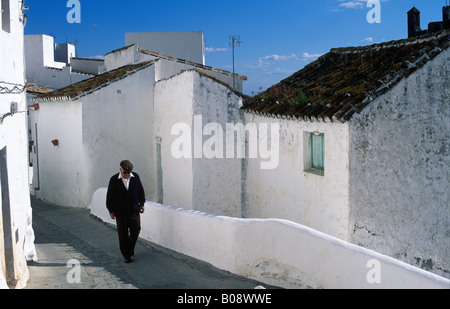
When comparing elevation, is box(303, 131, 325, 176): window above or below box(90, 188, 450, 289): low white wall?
above

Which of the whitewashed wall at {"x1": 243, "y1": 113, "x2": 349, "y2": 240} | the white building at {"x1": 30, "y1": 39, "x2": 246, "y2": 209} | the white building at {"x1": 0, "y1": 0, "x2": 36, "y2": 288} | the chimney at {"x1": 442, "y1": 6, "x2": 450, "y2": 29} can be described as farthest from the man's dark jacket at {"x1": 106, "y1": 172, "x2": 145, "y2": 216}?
the chimney at {"x1": 442, "y1": 6, "x2": 450, "y2": 29}

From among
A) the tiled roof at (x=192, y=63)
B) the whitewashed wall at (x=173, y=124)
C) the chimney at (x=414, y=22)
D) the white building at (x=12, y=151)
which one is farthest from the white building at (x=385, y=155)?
the chimney at (x=414, y=22)

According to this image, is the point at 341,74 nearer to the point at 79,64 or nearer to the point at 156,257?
the point at 156,257

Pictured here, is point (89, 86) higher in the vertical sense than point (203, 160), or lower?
higher

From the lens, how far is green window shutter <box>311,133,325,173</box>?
9.11 m

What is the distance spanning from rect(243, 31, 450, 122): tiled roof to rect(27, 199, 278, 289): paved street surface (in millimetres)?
3235

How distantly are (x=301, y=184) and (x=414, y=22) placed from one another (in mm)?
14336

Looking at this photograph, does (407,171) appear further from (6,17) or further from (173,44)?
(173,44)

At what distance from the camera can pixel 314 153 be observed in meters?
9.38

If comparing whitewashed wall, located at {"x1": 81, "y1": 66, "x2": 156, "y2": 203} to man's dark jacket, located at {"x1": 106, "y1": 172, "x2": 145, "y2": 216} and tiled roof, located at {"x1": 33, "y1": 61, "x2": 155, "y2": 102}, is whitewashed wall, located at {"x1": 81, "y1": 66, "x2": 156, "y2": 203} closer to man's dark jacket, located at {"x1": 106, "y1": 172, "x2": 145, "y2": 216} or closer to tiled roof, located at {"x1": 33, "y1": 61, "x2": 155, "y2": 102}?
tiled roof, located at {"x1": 33, "y1": 61, "x2": 155, "y2": 102}

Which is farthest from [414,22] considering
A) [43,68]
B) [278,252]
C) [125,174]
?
[43,68]

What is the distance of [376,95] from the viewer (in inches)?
324
